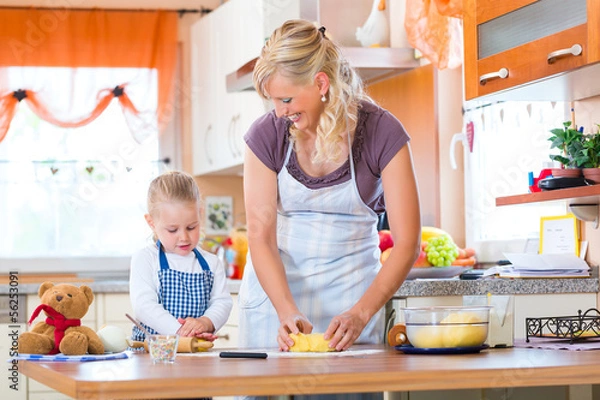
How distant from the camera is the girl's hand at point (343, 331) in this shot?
174 cm

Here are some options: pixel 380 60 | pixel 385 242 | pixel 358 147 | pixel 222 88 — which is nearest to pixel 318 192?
pixel 358 147

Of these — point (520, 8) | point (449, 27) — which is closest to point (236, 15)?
point (449, 27)

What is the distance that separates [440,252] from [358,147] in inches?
41.3

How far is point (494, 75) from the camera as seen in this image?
250 centimetres

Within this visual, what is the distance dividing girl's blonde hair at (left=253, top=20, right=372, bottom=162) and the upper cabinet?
522mm

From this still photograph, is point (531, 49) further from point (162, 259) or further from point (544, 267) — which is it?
point (162, 259)

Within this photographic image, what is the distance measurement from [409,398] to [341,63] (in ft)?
2.49

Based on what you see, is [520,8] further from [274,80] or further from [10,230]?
[10,230]

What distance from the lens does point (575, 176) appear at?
8.32 feet

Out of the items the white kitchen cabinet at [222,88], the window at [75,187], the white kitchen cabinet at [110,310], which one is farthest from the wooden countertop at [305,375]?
the window at [75,187]

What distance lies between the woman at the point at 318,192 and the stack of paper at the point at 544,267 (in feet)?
2.32

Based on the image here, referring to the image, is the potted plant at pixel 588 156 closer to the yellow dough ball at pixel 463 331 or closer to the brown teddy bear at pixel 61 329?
the yellow dough ball at pixel 463 331

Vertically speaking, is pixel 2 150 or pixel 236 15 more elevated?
pixel 236 15

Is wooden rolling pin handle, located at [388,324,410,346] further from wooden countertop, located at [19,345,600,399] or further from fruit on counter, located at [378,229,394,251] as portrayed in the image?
fruit on counter, located at [378,229,394,251]
